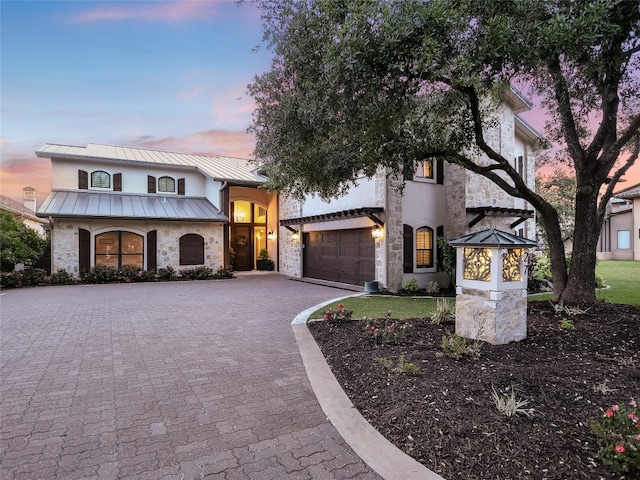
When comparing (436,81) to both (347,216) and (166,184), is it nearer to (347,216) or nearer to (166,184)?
(347,216)

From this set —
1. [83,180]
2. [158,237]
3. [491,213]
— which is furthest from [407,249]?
[83,180]

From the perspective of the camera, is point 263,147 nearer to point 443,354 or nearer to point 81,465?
point 443,354

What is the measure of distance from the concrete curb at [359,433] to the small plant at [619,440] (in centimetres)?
122

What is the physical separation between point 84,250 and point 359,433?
56.4 feet

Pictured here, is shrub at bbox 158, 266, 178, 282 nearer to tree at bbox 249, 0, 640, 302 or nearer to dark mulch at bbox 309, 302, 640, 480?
tree at bbox 249, 0, 640, 302

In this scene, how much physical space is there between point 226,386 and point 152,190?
57.4 feet

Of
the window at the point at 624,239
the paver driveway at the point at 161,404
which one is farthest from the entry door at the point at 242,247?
the window at the point at 624,239

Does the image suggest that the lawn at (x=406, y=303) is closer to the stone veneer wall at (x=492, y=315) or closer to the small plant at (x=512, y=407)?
the stone veneer wall at (x=492, y=315)

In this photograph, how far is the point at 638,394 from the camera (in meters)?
3.59

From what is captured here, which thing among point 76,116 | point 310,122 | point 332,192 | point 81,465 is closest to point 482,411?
point 81,465

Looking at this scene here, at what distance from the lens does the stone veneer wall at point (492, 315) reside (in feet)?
17.3

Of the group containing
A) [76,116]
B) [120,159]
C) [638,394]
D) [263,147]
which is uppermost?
[76,116]

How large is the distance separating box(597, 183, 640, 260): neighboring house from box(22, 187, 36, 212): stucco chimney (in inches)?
1737

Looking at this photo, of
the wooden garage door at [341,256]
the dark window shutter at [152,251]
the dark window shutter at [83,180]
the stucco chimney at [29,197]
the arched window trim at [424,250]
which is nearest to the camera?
the arched window trim at [424,250]
